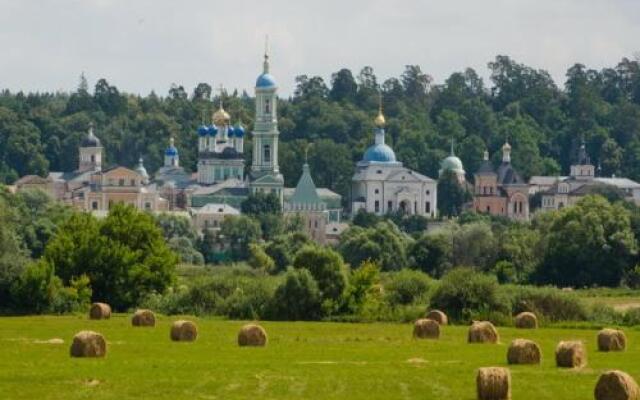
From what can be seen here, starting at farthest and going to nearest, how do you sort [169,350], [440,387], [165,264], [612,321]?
[165,264] → [612,321] → [169,350] → [440,387]

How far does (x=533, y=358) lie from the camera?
47.2 m

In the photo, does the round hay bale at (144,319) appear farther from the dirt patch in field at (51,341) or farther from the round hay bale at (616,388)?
the round hay bale at (616,388)

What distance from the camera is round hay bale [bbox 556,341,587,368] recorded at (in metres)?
46.5

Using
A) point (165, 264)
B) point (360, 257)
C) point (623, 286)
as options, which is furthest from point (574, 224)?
point (165, 264)

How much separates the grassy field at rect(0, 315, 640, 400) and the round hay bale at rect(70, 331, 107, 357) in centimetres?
31

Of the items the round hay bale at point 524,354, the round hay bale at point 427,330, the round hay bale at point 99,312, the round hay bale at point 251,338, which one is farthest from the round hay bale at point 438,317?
the round hay bale at point 524,354

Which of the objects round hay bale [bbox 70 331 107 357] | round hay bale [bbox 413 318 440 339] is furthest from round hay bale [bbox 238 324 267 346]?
round hay bale [bbox 70 331 107 357]

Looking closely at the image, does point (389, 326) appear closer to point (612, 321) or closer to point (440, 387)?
point (612, 321)

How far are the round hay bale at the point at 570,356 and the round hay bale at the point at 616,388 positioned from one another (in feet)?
24.8

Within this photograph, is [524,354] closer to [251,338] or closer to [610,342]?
[610,342]

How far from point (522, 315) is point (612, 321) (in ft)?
18.4

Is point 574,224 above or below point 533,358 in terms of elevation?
above

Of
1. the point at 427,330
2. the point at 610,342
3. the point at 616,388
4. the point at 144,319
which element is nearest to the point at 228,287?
the point at 144,319

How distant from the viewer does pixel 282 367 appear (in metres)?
47.0
